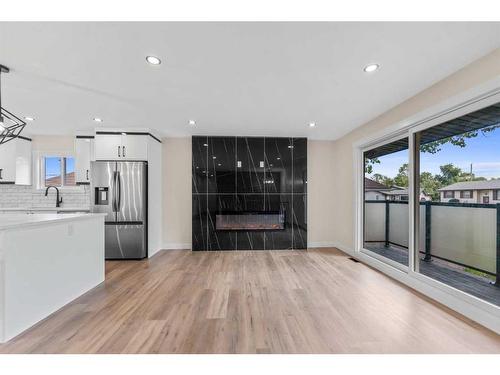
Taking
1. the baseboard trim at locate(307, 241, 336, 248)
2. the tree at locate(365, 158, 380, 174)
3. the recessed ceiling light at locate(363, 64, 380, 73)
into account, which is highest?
the recessed ceiling light at locate(363, 64, 380, 73)

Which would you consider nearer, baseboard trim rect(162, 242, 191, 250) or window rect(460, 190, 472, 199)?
window rect(460, 190, 472, 199)

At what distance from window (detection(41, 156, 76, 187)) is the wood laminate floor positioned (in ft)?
8.99

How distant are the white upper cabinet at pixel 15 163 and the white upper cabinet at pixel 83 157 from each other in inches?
48.3

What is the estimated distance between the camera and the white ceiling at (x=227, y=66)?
4.85 feet

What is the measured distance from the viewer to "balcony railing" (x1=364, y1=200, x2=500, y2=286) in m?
1.97

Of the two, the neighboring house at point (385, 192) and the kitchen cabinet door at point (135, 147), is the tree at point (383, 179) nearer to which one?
the neighboring house at point (385, 192)

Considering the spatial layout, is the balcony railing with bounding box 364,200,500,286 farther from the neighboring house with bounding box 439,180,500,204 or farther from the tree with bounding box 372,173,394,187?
the tree with bounding box 372,173,394,187

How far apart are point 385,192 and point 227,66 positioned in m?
3.19

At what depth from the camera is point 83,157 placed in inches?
155

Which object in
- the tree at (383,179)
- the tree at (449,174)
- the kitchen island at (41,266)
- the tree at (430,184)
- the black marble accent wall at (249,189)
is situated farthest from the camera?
the black marble accent wall at (249,189)

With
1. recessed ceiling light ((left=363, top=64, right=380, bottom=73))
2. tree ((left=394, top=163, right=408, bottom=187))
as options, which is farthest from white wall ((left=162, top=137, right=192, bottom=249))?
tree ((left=394, top=163, right=408, bottom=187))

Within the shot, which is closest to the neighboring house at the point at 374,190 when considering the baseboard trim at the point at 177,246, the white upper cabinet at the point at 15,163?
the baseboard trim at the point at 177,246

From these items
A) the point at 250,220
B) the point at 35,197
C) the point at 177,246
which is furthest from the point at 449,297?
the point at 35,197
